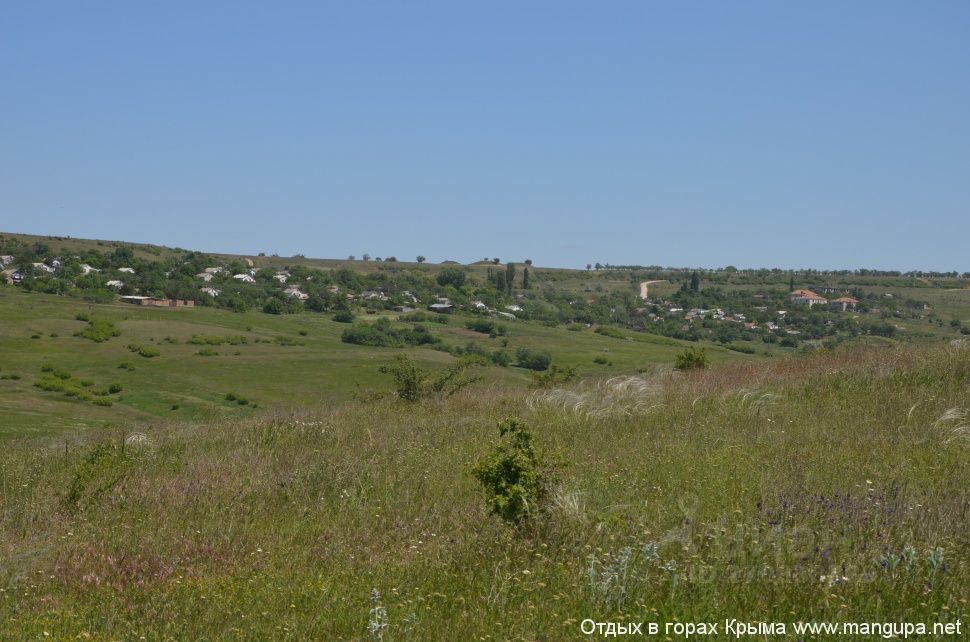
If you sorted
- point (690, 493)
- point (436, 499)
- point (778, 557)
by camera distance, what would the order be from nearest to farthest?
1. point (778, 557)
2. point (690, 493)
3. point (436, 499)

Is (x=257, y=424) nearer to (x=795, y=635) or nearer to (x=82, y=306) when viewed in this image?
(x=795, y=635)

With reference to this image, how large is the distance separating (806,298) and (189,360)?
8386 centimetres

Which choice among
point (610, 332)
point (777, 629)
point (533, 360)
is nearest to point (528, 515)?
point (777, 629)

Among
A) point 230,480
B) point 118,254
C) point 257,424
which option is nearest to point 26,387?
point 257,424

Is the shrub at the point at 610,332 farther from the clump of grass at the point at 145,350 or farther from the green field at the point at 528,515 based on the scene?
the green field at the point at 528,515

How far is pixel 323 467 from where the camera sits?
9531 mm

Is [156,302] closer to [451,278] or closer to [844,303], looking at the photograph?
[451,278]

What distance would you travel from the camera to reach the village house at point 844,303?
108062 millimetres

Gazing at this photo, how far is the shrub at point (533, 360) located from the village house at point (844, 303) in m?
37.2

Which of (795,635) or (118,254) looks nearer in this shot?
(795,635)

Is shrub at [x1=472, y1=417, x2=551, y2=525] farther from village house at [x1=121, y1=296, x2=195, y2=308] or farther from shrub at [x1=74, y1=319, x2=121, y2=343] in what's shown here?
village house at [x1=121, y1=296, x2=195, y2=308]

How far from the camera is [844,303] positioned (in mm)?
113188

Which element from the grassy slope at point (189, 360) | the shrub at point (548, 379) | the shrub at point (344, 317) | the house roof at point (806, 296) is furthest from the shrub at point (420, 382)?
the house roof at point (806, 296)

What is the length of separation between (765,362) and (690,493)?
1099cm
